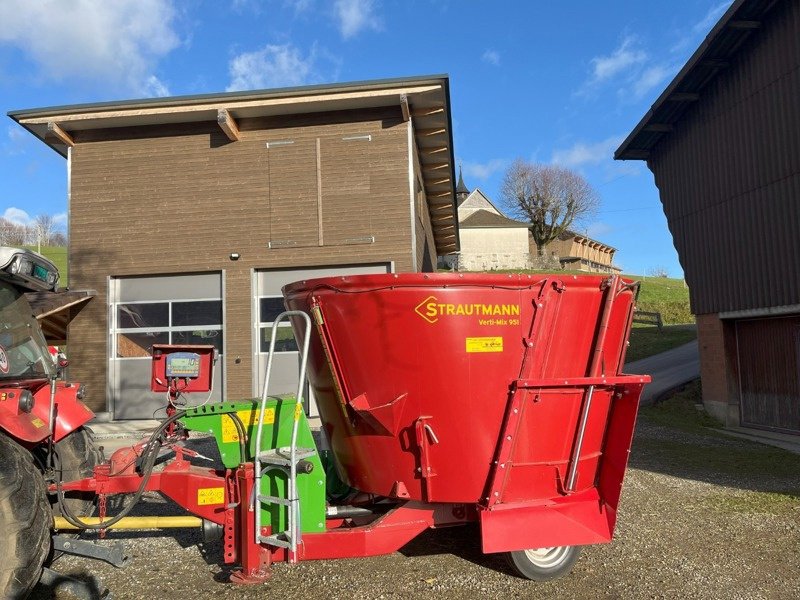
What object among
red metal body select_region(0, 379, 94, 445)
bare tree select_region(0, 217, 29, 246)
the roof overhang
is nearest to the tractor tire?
red metal body select_region(0, 379, 94, 445)

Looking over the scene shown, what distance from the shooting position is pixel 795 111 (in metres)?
9.66

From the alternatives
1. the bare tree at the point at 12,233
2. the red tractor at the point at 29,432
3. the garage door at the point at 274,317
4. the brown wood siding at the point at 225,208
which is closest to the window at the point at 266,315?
the garage door at the point at 274,317

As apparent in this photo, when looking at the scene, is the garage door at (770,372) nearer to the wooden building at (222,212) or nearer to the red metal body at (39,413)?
the wooden building at (222,212)

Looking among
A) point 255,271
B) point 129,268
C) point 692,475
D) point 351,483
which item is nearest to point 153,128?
point 129,268

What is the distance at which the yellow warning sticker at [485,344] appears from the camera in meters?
3.78

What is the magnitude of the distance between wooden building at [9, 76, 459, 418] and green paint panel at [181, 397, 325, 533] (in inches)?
318

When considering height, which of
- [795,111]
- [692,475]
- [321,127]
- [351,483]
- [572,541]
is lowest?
[692,475]

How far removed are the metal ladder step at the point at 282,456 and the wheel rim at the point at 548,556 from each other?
5.71ft

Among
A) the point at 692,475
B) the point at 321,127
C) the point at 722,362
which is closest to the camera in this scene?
the point at 692,475

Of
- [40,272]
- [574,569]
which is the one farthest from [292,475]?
[40,272]

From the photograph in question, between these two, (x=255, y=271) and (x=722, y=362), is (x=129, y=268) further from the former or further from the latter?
(x=722, y=362)

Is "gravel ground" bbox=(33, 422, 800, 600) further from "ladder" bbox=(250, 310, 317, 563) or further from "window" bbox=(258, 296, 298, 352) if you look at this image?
"window" bbox=(258, 296, 298, 352)

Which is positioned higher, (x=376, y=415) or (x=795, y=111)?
(x=795, y=111)

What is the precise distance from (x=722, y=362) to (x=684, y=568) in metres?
8.43
